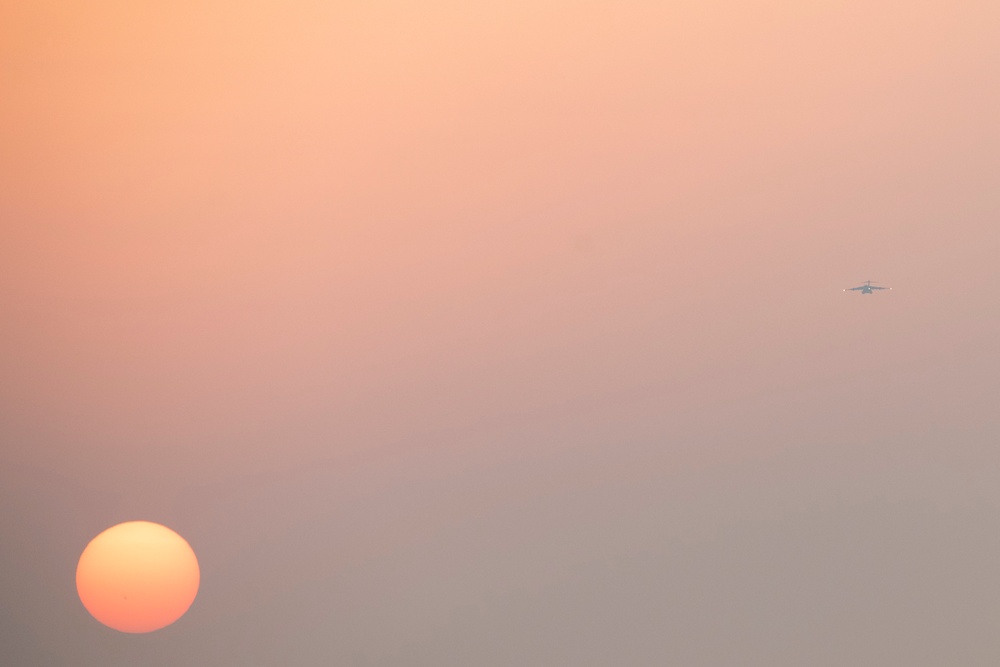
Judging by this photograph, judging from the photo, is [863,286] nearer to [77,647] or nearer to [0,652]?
[77,647]

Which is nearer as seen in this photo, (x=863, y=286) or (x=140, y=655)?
(x=863, y=286)

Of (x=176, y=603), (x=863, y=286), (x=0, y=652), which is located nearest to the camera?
(x=863, y=286)

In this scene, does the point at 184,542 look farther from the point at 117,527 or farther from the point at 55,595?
the point at 55,595

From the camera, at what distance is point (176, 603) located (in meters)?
3.98

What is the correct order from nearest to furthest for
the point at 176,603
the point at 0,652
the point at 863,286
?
the point at 863,286
the point at 176,603
the point at 0,652

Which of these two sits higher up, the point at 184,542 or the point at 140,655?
the point at 184,542

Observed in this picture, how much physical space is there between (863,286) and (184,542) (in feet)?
11.2

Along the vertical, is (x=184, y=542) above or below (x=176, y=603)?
above

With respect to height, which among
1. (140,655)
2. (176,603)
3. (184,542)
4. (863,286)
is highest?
(863,286)

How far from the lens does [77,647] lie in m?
4.14

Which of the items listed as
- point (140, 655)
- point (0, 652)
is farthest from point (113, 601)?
point (0, 652)

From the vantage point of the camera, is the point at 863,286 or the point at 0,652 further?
the point at 0,652

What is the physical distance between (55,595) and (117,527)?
51 centimetres

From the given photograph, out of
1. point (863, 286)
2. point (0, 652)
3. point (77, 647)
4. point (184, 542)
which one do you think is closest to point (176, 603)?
point (184, 542)
